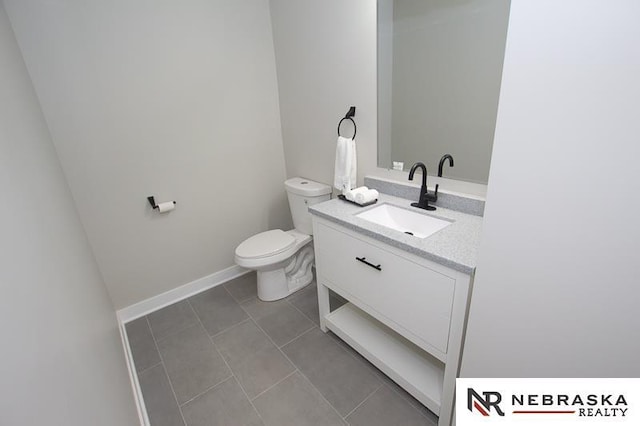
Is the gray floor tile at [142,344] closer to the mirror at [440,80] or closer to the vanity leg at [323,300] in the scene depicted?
the vanity leg at [323,300]

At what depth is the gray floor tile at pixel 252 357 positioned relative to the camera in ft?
5.41

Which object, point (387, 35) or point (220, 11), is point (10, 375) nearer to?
point (387, 35)

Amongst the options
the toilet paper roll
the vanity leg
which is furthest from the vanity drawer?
the toilet paper roll

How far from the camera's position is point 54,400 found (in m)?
0.53

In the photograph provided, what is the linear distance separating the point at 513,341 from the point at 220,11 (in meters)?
2.50

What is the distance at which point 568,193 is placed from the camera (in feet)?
2.27

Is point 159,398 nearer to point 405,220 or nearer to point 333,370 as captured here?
point 333,370

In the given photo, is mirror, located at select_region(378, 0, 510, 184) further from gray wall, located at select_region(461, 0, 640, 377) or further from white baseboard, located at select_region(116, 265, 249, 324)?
white baseboard, located at select_region(116, 265, 249, 324)

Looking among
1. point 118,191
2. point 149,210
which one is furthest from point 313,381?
point 118,191

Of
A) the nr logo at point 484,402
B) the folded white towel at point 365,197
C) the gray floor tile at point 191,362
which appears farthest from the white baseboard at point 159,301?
the nr logo at point 484,402

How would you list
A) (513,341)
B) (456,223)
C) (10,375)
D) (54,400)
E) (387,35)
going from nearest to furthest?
(10,375)
(54,400)
(513,341)
(456,223)
(387,35)

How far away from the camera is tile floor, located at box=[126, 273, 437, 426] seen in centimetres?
146

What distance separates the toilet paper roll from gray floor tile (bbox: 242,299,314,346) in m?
0.90

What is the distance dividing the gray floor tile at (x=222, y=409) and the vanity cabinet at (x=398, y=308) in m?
0.63
